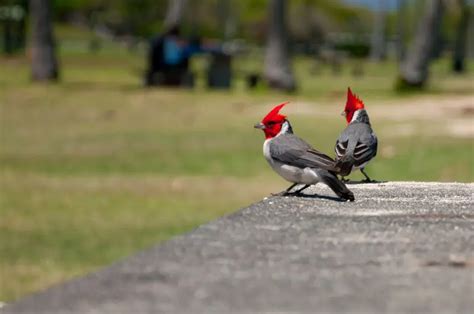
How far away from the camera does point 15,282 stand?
1345 cm

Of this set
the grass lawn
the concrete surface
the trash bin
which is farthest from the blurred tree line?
the concrete surface

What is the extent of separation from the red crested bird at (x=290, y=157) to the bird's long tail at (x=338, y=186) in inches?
2.0

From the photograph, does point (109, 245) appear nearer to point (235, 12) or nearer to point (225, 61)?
point (225, 61)

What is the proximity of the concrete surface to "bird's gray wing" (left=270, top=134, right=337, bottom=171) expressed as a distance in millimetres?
1143

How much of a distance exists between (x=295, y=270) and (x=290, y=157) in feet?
9.43

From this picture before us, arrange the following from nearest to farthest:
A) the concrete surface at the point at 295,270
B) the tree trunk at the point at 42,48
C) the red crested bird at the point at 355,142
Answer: the concrete surface at the point at 295,270, the red crested bird at the point at 355,142, the tree trunk at the point at 42,48

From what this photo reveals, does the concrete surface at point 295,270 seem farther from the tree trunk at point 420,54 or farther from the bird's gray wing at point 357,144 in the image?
the tree trunk at point 420,54

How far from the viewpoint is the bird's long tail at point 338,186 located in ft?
21.5

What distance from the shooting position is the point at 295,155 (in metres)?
7.21

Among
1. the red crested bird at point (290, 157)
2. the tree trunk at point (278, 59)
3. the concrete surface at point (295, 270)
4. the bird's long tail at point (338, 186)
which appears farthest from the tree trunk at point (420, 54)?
the concrete surface at point (295, 270)

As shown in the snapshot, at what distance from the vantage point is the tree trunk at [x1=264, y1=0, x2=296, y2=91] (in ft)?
143

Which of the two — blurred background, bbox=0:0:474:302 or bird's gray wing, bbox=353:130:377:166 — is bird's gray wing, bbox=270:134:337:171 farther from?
blurred background, bbox=0:0:474:302

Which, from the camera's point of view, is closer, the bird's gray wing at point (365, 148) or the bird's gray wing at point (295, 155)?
the bird's gray wing at point (295, 155)

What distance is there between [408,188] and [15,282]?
6.81m
